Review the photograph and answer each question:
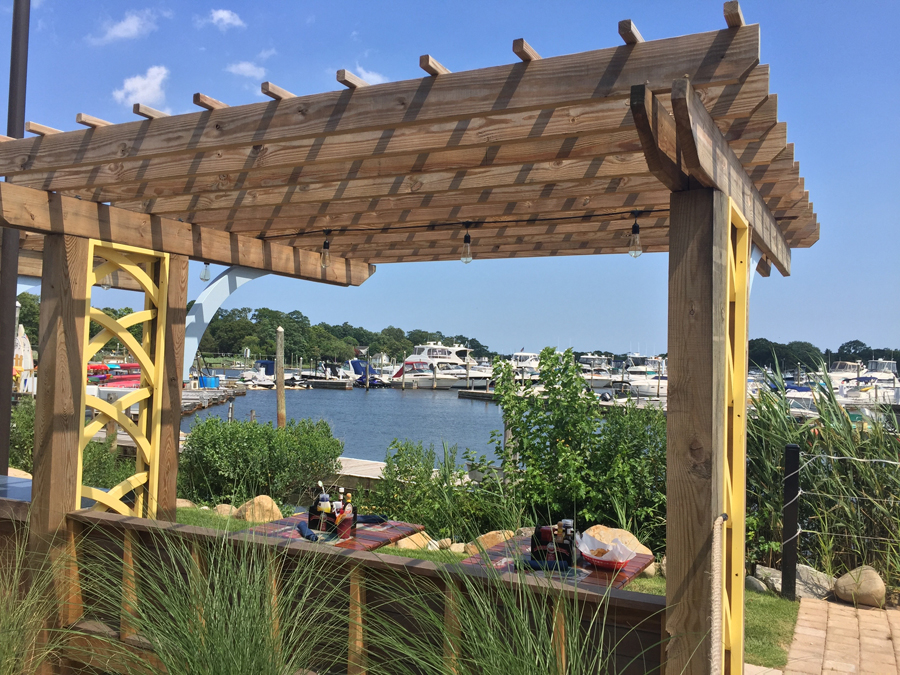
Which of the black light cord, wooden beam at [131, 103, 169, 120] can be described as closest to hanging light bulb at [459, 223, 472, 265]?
the black light cord

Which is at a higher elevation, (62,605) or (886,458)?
(886,458)

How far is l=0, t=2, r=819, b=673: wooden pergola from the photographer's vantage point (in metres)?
2.17

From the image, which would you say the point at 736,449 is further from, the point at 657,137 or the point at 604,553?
→ the point at 657,137

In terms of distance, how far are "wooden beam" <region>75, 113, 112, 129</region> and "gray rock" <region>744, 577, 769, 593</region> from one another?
Answer: 16.6ft

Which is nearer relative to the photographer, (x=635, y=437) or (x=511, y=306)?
(x=635, y=437)

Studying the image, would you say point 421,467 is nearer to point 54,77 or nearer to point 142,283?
point 142,283

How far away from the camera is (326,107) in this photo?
2680 millimetres

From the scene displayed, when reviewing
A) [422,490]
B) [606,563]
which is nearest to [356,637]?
[606,563]

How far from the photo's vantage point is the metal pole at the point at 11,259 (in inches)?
204

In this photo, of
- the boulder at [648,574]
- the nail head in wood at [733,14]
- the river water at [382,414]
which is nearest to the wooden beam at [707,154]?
the nail head in wood at [733,14]

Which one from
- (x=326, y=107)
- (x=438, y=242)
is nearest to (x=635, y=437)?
(x=438, y=242)

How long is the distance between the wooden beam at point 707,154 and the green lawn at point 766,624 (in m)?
2.33

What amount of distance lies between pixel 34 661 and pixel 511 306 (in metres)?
82.4

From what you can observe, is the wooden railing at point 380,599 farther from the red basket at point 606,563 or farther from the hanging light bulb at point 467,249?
the hanging light bulb at point 467,249
